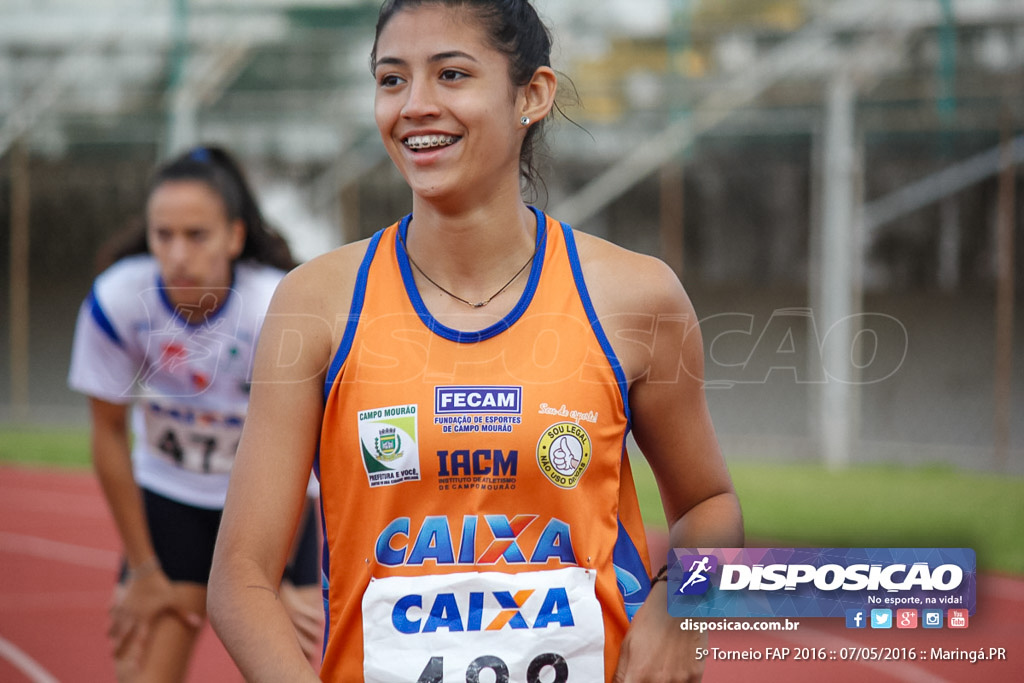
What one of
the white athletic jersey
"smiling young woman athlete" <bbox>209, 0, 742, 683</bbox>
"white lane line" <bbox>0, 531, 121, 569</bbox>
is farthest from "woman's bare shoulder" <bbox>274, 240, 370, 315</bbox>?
"white lane line" <bbox>0, 531, 121, 569</bbox>

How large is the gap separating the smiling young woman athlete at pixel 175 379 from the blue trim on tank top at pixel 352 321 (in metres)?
1.48

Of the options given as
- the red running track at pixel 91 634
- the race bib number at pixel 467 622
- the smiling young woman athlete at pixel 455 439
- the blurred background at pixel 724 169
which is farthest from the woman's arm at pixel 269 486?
the blurred background at pixel 724 169

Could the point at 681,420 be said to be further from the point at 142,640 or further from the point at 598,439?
the point at 142,640

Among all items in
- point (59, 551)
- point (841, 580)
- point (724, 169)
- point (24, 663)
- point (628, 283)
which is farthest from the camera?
point (724, 169)

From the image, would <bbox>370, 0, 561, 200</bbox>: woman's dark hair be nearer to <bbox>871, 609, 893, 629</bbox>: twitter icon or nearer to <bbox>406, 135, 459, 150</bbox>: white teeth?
<bbox>406, 135, 459, 150</bbox>: white teeth

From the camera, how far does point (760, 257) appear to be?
1008cm

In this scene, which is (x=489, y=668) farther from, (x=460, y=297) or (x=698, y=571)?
(x=460, y=297)

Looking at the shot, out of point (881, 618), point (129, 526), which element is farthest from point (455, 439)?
point (129, 526)

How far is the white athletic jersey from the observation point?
10.7ft

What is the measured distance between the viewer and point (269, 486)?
1748mm

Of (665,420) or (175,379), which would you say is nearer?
(665,420)

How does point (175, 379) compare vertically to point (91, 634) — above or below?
above

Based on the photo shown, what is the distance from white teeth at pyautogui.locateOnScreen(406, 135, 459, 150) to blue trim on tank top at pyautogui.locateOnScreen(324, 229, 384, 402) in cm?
20

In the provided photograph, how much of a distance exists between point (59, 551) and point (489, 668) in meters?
6.28
